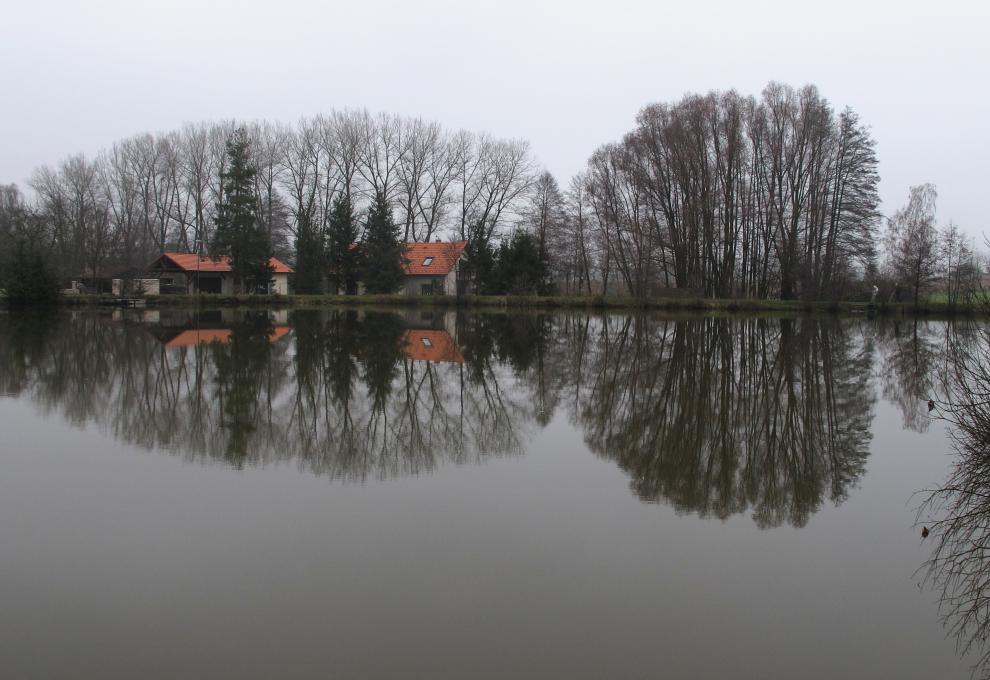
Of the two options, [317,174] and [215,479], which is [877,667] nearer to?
[215,479]

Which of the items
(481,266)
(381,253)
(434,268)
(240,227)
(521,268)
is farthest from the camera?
(434,268)

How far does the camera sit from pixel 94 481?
20.3 ft

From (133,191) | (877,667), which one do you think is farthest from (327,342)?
(133,191)

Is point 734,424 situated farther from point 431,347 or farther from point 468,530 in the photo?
point 431,347

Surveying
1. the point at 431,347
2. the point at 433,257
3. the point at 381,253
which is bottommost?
the point at 431,347

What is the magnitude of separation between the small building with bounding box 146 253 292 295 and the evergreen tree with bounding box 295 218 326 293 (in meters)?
2.07

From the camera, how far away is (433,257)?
52.6m

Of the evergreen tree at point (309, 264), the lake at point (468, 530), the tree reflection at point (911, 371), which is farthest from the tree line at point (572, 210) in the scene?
the lake at point (468, 530)

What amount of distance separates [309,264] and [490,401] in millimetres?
39745

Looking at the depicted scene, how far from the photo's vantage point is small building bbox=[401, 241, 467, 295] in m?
51.4

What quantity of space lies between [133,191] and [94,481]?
57796mm

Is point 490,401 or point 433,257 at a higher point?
point 433,257

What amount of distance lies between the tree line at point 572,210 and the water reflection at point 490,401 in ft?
67.4

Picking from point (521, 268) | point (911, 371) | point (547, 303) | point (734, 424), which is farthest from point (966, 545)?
point (521, 268)
